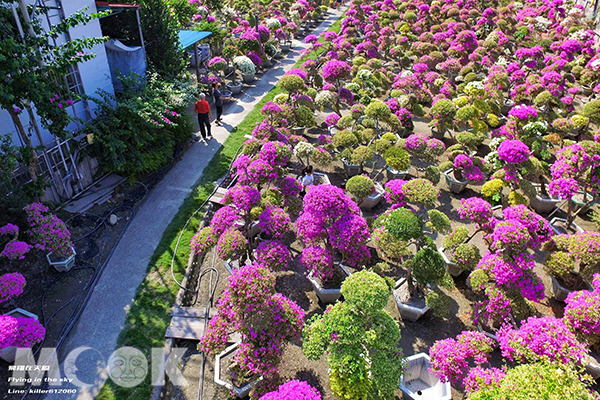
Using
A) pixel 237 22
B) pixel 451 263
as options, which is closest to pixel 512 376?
pixel 451 263

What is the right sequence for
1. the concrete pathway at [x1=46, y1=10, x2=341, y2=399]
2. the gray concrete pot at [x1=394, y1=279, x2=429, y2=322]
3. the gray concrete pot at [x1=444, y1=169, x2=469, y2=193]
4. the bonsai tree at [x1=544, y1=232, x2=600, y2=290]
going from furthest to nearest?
the gray concrete pot at [x1=444, y1=169, x2=469, y2=193] < the gray concrete pot at [x1=394, y1=279, x2=429, y2=322] < the bonsai tree at [x1=544, y1=232, x2=600, y2=290] < the concrete pathway at [x1=46, y1=10, x2=341, y2=399]

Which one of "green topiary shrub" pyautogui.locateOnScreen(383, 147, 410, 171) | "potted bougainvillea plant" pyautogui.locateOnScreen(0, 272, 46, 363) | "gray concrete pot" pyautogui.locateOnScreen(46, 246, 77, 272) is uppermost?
"green topiary shrub" pyautogui.locateOnScreen(383, 147, 410, 171)

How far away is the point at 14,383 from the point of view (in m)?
7.75

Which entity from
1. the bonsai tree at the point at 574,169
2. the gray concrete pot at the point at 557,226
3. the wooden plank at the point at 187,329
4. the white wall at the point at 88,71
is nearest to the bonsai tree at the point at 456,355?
the wooden plank at the point at 187,329

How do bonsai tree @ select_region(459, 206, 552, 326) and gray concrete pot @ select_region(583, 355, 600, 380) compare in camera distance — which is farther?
bonsai tree @ select_region(459, 206, 552, 326)

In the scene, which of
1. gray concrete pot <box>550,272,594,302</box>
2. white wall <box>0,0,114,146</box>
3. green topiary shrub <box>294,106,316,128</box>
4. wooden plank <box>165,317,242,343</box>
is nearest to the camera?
wooden plank <box>165,317,242,343</box>

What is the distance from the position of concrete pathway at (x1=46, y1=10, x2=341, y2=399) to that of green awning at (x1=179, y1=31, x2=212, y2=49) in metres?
4.62

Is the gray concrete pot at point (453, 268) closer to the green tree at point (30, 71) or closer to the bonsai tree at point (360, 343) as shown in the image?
the bonsai tree at point (360, 343)

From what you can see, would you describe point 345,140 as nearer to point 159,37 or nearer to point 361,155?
point 361,155

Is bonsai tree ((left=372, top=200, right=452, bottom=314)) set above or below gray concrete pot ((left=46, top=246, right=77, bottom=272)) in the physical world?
above

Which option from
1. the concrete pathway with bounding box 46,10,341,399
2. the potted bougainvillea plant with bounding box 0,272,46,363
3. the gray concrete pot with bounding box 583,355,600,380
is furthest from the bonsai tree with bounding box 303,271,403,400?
the potted bougainvillea plant with bounding box 0,272,46,363

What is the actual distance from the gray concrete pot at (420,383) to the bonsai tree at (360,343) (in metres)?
0.78

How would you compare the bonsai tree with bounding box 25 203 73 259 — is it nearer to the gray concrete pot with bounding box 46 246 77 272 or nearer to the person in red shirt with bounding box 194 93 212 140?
the gray concrete pot with bounding box 46 246 77 272

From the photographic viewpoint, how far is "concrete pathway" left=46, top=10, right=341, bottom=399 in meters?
8.27
